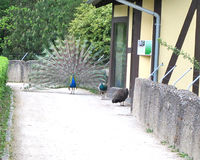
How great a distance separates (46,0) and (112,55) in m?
19.9

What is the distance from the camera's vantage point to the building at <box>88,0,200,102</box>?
12.4 meters

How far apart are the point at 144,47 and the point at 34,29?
2028 cm

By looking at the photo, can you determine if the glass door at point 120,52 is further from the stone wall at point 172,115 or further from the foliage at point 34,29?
the foliage at point 34,29

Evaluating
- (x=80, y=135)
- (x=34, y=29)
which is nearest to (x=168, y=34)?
(x=80, y=135)

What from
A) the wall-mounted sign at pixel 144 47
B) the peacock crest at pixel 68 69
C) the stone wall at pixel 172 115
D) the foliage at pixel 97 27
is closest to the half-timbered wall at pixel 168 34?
the wall-mounted sign at pixel 144 47

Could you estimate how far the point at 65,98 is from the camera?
58.9 ft

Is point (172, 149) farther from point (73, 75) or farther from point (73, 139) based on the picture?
point (73, 75)

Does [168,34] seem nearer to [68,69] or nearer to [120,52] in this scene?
[120,52]

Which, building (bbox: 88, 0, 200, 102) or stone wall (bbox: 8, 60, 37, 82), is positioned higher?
building (bbox: 88, 0, 200, 102)

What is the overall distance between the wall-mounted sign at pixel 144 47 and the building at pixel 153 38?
0.03m

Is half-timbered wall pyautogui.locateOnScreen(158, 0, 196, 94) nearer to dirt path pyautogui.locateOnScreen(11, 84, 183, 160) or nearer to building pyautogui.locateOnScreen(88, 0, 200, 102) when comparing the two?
building pyautogui.locateOnScreen(88, 0, 200, 102)

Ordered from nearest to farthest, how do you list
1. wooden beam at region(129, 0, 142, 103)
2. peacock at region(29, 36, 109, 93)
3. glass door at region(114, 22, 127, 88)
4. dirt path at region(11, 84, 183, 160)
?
dirt path at region(11, 84, 183, 160), wooden beam at region(129, 0, 142, 103), glass door at region(114, 22, 127, 88), peacock at region(29, 36, 109, 93)

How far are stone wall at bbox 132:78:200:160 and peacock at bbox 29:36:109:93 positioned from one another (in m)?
10.0

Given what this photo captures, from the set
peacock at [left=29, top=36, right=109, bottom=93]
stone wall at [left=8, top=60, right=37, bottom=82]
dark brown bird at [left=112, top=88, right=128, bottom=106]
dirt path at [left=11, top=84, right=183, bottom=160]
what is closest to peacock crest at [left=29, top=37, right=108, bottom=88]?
peacock at [left=29, top=36, right=109, bottom=93]
